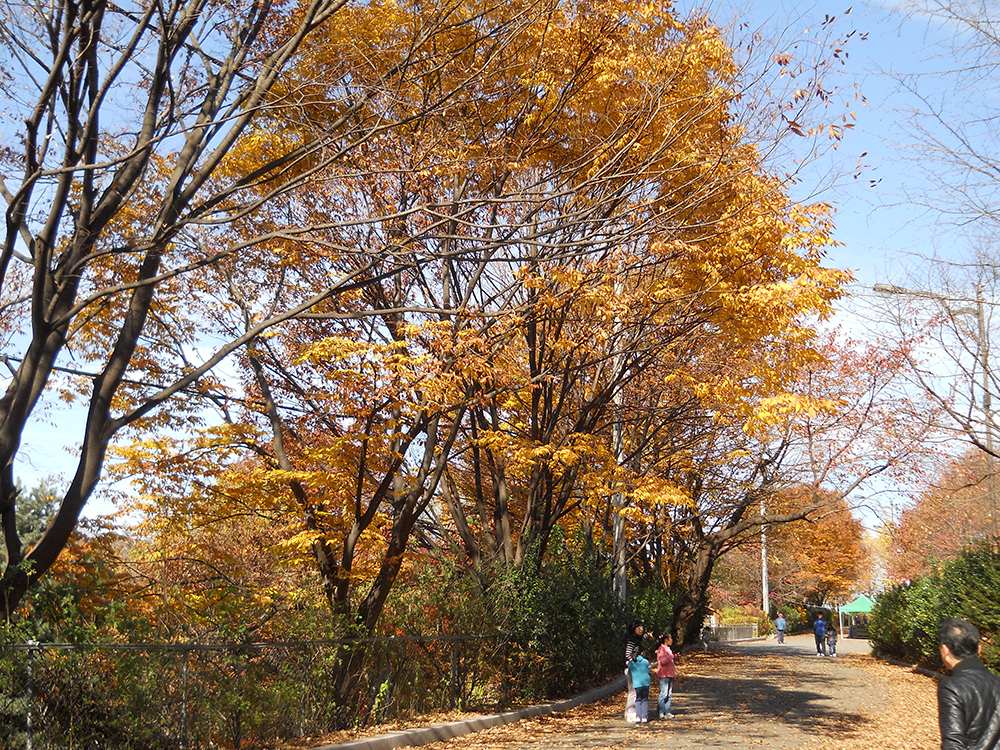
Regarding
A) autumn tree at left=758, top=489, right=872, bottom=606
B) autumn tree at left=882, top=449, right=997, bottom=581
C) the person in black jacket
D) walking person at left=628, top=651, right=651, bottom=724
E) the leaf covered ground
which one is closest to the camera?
the person in black jacket

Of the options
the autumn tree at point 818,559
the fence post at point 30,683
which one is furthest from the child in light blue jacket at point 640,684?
the autumn tree at point 818,559

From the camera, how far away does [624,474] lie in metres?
17.8

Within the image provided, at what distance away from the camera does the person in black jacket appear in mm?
4434

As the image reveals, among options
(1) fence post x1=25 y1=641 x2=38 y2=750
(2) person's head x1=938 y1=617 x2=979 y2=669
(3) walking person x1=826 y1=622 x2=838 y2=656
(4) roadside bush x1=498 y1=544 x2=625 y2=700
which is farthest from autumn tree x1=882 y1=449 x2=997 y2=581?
(1) fence post x1=25 y1=641 x2=38 y2=750

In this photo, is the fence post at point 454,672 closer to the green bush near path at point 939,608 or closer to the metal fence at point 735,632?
the green bush near path at point 939,608

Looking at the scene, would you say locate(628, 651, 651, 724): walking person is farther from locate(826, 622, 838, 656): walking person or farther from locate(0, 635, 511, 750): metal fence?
locate(826, 622, 838, 656): walking person

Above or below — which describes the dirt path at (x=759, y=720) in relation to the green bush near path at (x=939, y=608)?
below

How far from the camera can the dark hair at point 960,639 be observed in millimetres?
4625

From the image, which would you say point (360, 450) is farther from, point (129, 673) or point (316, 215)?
point (129, 673)

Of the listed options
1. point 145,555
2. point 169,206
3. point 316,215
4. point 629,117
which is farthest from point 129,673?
point 145,555

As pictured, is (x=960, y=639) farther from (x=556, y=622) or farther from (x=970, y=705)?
(x=556, y=622)

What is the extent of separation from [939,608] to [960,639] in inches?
868

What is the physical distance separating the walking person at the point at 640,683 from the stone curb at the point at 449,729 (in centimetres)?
188

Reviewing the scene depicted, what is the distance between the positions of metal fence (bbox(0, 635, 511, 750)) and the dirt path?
138cm
